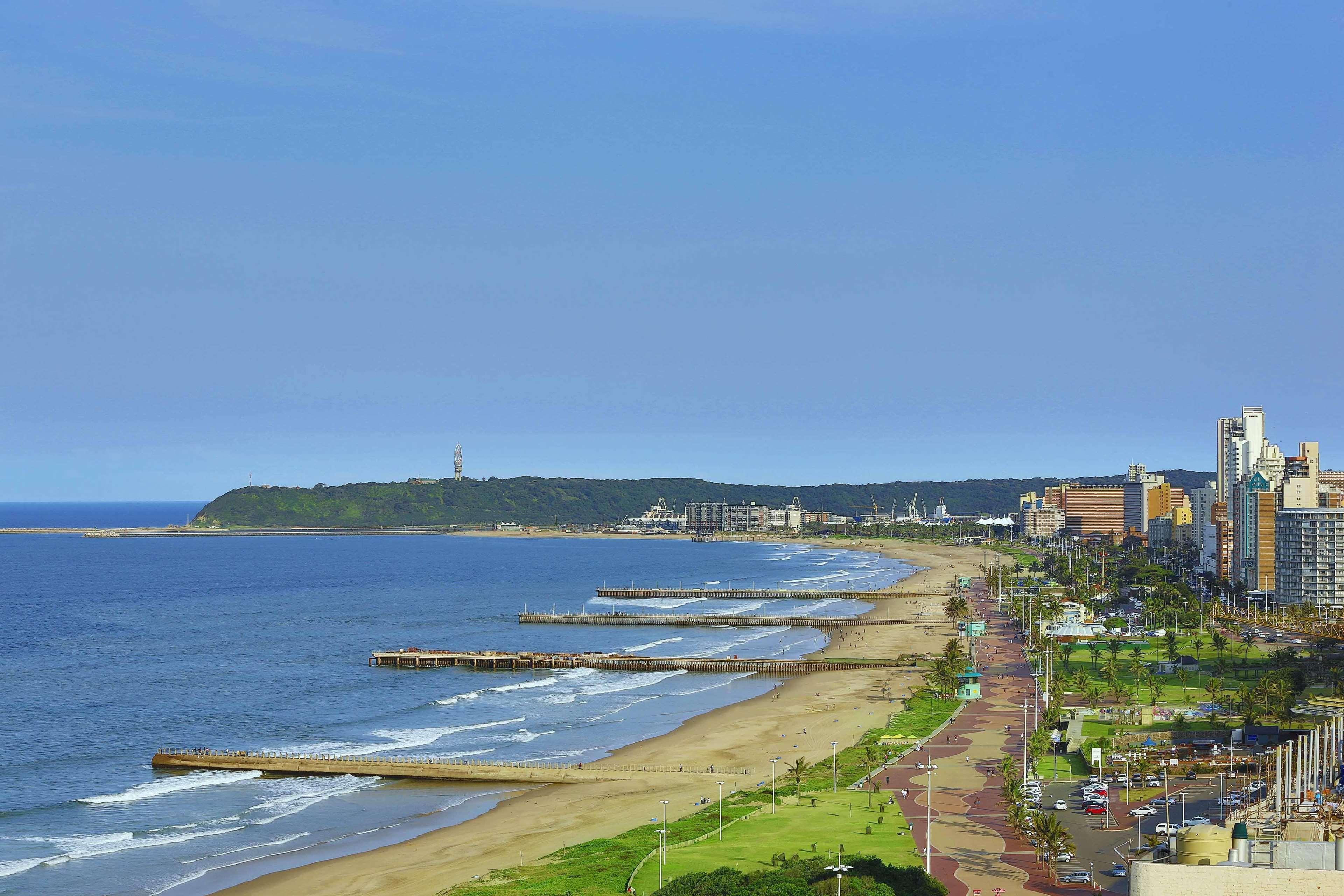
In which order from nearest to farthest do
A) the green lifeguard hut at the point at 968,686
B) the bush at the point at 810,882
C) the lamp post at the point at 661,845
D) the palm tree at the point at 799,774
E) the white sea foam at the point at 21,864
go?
the bush at the point at 810,882 < the lamp post at the point at 661,845 < the white sea foam at the point at 21,864 < the palm tree at the point at 799,774 < the green lifeguard hut at the point at 968,686

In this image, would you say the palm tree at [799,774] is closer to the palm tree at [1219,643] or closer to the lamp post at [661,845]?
the lamp post at [661,845]

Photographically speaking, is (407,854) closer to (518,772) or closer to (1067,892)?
(518,772)

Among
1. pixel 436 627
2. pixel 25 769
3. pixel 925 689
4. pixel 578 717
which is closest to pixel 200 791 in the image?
pixel 25 769

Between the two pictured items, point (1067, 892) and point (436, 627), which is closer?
point (1067, 892)

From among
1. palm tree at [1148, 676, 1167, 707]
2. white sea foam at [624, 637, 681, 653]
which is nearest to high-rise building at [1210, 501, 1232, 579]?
white sea foam at [624, 637, 681, 653]

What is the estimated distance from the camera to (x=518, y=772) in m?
72.6

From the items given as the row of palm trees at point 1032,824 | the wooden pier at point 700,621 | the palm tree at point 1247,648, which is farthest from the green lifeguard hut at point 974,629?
the row of palm trees at point 1032,824

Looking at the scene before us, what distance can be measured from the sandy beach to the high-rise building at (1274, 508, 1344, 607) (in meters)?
58.0

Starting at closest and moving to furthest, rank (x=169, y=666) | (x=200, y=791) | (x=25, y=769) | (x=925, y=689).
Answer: (x=200, y=791)
(x=25, y=769)
(x=925, y=689)
(x=169, y=666)

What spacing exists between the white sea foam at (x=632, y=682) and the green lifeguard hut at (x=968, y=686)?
27.0m

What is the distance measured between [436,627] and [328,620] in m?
15.1

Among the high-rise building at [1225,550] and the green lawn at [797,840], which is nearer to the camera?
the green lawn at [797,840]

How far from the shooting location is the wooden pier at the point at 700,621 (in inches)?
5960

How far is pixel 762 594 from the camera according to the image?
191m
